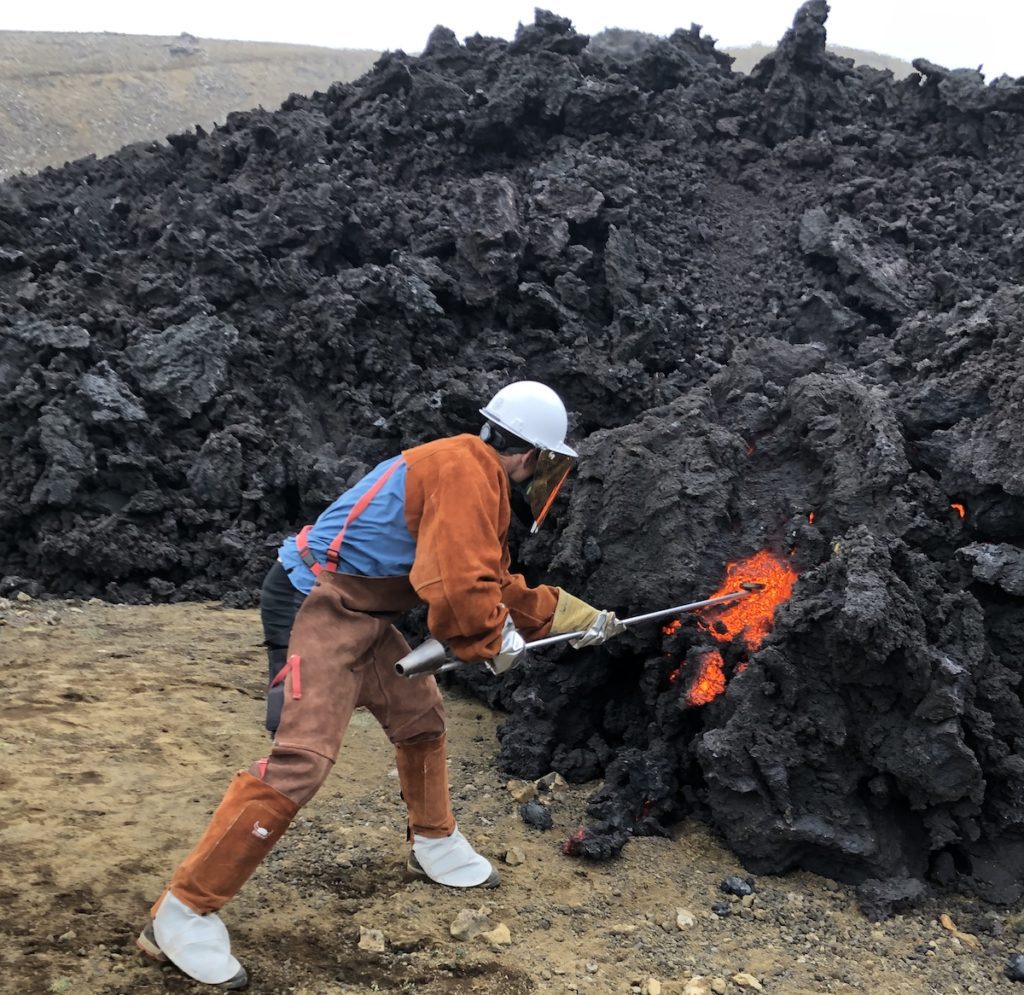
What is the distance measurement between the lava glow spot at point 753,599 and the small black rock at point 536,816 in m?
1.20

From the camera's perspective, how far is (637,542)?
5168mm

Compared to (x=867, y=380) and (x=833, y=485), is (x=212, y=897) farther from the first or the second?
(x=867, y=380)

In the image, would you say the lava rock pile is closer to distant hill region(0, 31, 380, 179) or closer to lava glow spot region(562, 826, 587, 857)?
lava glow spot region(562, 826, 587, 857)

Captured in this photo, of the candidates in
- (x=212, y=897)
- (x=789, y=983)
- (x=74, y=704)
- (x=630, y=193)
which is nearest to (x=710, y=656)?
(x=789, y=983)

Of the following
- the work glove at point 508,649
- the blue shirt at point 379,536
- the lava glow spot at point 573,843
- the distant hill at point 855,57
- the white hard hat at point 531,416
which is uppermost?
the distant hill at point 855,57

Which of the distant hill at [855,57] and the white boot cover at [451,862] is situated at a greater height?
the distant hill at [855,57]

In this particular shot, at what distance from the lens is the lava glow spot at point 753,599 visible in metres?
4.73

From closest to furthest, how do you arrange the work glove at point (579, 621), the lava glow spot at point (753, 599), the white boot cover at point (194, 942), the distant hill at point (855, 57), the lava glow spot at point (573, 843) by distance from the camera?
the white boot cover at point (194, 942) < the work glove at point (579, 621) < the lava glow spot at point (573, 843) < the lava glow spot at point (753, 599) < the distant hill at point (855, 57)

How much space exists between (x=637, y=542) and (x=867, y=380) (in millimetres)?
2348

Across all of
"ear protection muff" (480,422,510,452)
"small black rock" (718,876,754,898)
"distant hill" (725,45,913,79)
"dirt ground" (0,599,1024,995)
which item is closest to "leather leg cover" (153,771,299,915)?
"dirt ground" (0,599,1024,995)

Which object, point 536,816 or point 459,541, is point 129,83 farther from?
point 459,541

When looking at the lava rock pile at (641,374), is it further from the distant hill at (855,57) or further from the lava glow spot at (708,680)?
the distant hill at (855,57)

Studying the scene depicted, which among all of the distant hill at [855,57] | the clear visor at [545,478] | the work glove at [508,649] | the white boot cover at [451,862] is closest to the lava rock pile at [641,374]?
the white boot cover at [451,862]

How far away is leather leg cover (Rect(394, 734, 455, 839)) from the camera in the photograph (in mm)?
3848
